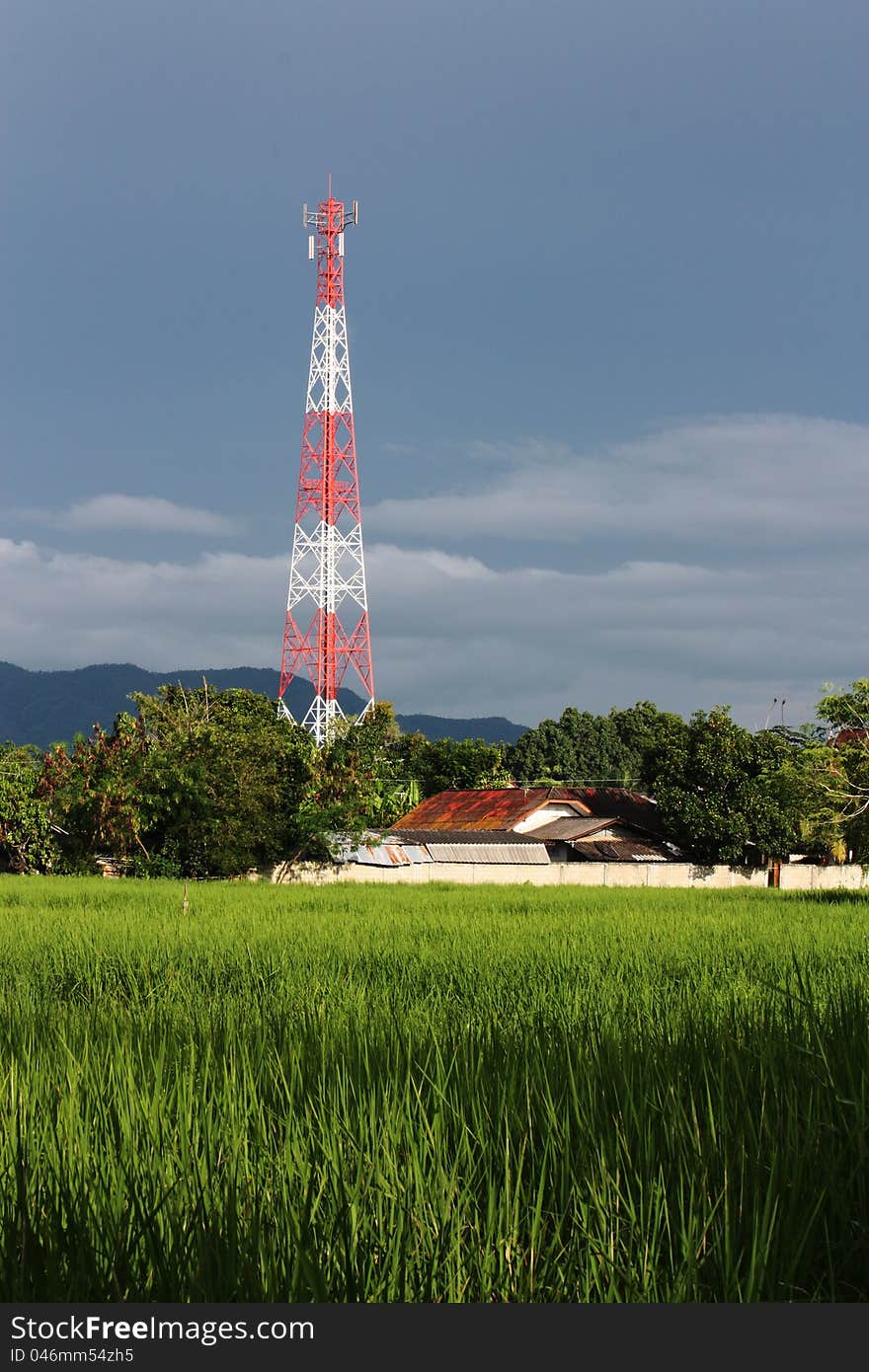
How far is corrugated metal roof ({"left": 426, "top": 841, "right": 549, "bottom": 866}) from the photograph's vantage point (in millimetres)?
29016

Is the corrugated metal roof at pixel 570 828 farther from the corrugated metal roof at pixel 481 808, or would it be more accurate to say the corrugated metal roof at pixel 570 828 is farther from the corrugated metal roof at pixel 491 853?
the corrugated metal roof at pixel 491 853

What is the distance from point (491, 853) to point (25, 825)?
11473mm

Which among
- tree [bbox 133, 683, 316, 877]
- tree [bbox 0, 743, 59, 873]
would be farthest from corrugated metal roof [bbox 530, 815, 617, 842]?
tree [bbox 0, 743, 59, 873]

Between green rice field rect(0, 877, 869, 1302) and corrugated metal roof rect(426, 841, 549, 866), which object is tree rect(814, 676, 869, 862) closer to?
corrugated metal roof rect(426, 841, 549, 866)

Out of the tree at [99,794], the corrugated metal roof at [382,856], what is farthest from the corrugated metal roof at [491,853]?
the tree at [99,794]

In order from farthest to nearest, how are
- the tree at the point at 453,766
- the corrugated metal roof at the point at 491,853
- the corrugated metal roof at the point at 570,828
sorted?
the tree at the point at 453,766
the corrugated metal roof at the point at 570,828
the corrugated metal roof at the point at 491,853

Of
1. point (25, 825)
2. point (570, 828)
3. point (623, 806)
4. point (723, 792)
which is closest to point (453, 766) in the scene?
point (623, 806)

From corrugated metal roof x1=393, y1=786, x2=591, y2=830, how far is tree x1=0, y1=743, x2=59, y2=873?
10988 mm

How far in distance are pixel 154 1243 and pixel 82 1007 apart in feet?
15.1

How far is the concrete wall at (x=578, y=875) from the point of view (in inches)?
1055

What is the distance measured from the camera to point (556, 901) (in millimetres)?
18172

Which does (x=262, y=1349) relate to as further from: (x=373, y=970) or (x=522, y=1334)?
(x=373, y=970)

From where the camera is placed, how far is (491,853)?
29281 mm

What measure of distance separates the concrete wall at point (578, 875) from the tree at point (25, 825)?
4.89 metres
